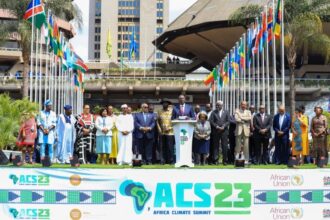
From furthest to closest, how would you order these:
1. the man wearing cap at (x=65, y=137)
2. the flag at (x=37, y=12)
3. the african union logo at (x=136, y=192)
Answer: the flag at (x=37, y=12), the man wearing cap at (x=65, y=137), the african union logo at (x=136, y=192)

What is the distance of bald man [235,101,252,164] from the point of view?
1352cm

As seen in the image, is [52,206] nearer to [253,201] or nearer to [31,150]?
[253,201]

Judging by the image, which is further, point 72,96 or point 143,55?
point 143,55

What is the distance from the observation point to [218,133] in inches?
530

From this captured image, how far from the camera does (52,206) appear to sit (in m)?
8.44

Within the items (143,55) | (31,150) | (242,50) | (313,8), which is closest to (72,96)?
(242,50)

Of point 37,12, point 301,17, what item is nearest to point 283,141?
point 37,12

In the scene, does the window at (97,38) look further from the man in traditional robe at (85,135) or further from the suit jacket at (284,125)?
the suit jacket at (284,125)

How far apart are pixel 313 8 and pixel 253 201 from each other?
2594cm

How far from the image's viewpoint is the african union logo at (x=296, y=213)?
8.66 m

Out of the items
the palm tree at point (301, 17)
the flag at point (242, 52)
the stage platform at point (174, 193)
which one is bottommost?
the stage platform at point (174, 193)

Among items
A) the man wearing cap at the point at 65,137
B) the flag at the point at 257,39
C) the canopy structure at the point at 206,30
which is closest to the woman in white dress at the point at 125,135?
the man wearing cap at the point at 65,137

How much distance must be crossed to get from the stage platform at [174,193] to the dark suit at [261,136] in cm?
496

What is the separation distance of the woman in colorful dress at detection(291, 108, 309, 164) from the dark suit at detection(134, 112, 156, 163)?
377 cm
